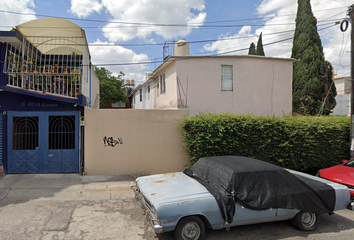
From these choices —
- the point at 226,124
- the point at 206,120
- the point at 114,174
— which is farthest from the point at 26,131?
the point at 226,124

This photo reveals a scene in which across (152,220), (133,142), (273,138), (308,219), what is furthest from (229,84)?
(152,220)

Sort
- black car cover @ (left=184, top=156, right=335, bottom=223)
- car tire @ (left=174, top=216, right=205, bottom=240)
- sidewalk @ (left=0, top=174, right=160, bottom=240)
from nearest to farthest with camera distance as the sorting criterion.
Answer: car tire @ (left=174, top=216, right=205, bottom=240) → black car cover @ (left=184, top=156, right=335, bottom=223) → sidewalk @ (left=0, top=174, right=160, bottom=240)

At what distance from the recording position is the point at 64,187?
7.04 meters

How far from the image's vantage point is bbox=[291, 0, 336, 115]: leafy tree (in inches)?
706

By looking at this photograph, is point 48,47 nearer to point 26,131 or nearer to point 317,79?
point 26,131

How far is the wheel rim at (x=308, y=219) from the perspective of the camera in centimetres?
485

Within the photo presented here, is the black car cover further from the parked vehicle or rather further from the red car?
the red car

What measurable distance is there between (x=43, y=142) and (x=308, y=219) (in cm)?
799

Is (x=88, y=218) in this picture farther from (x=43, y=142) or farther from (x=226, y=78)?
(x=226, y=78)

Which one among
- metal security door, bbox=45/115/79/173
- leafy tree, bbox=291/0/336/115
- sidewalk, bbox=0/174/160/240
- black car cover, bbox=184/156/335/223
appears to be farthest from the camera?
leafy tree, bbox=291/0/336/115

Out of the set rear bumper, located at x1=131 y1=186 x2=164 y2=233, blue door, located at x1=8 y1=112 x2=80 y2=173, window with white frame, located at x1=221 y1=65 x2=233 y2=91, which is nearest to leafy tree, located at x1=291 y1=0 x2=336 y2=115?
window with white frame, located at x1=221 y1=65 x2=233 y2=91

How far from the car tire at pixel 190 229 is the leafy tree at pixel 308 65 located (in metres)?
16.7

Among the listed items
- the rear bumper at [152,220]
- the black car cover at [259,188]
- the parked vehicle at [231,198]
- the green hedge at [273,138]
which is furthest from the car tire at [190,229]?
the green hedge at [273,138]

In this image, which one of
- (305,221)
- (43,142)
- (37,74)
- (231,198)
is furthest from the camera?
(43,142)
